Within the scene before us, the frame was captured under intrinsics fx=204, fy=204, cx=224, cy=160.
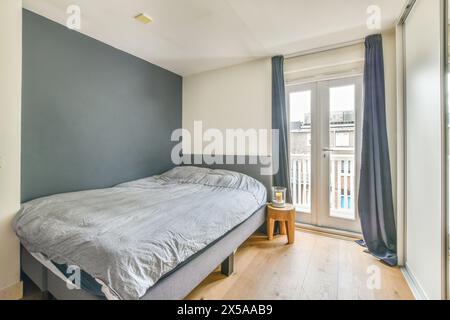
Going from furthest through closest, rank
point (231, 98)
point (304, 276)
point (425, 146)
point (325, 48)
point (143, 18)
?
point (231, 98), point (325, 48), point (143, 18), point (304, 276), point (425, 146)

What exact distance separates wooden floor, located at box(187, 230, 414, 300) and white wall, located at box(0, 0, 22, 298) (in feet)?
4.62

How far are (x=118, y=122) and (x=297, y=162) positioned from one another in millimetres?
2482

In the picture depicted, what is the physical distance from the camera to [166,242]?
115 cm

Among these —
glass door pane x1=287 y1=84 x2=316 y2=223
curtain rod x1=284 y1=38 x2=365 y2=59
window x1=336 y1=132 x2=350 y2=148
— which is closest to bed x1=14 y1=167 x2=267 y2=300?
glass door pane x1=287 y1=84 x2=316 y2=223

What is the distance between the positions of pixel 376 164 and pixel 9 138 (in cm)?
335

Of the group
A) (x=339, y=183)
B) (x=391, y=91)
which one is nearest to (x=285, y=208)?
(x=339, y=183)

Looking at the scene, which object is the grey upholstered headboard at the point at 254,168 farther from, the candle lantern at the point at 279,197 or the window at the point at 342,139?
the window at the point at 342,139

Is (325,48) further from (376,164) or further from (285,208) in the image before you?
(285,208)

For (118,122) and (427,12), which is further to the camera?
(118,122)

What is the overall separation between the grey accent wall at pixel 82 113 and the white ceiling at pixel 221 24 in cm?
22

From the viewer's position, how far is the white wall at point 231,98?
289cm

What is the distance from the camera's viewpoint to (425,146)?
147 cm
